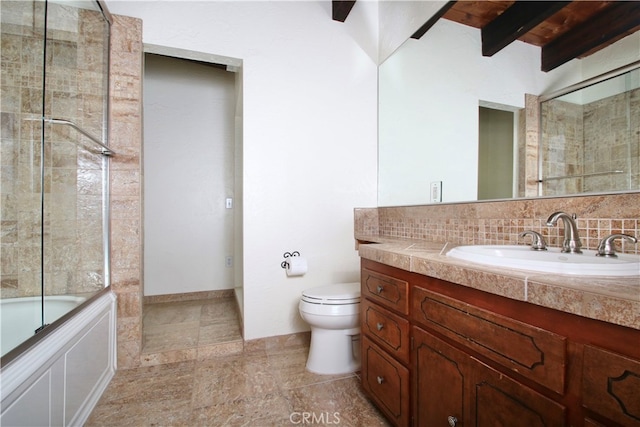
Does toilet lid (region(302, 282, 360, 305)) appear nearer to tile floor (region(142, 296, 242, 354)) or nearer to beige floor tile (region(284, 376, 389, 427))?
beige floor tile (region(284, 376, 389, 427))

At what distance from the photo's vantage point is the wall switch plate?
5.81 feet

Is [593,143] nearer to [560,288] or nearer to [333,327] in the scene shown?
[560,288]

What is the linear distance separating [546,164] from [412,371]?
1032mm

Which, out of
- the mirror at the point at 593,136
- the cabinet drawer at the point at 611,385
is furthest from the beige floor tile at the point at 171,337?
the mirror at the point at 593,136

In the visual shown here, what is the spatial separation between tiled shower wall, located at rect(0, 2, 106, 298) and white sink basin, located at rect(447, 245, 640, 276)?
1.90 metres

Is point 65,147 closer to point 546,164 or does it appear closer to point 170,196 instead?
point 170,196

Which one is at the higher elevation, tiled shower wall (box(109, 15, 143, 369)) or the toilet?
tiled shower wall (box(109, 15, 143, 369))

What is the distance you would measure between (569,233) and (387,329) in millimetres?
763

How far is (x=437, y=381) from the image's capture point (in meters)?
0.93

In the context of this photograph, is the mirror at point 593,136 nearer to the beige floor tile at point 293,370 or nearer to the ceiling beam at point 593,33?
the ceiling beam at point 593,33

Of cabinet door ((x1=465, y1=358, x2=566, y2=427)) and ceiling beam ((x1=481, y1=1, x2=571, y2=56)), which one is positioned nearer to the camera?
cabinet door ((x1=465, y1=358, x2=566, y2=427))

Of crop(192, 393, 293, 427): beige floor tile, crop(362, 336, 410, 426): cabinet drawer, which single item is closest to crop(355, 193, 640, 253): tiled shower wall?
crop(362, 336, 410, 426): cabinet drawer

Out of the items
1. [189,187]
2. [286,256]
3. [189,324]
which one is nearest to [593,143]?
[286,256]

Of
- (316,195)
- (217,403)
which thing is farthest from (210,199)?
(217,403)
